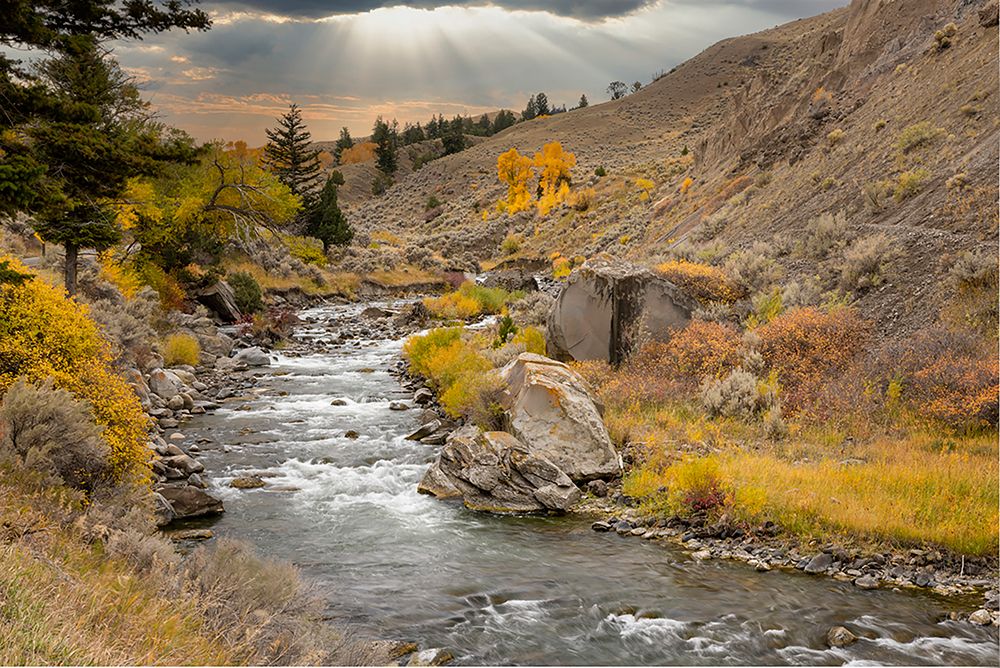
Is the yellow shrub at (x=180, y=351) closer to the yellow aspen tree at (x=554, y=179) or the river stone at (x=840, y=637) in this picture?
the river stone at (x=840, y=637)

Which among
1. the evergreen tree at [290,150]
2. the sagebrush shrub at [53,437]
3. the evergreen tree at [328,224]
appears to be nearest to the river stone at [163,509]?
the sagebrush shrub at [53,437]

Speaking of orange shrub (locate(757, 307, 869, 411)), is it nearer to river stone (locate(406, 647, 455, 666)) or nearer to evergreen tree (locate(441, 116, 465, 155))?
river stone (locate(406, 647, 455, 666))

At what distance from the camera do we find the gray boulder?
2956 cm

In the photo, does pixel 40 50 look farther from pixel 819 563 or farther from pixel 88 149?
pixel 819 563

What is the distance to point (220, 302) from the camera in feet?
97.4

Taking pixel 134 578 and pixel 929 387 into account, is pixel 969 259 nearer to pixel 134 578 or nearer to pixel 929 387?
pixel 929 387

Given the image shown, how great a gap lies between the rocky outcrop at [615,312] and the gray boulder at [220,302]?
18479mm

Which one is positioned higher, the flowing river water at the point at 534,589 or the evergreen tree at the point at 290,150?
the evergreen tree at the point at 290,150

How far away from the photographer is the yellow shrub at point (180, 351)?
21.8m

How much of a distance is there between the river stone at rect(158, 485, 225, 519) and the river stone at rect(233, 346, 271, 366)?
1292 cm

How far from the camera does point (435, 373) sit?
62.8ft

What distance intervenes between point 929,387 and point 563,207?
57.9 metres

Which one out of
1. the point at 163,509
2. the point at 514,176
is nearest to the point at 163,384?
the point at 163,509

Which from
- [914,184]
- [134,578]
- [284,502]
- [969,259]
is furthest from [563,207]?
[134,578]
